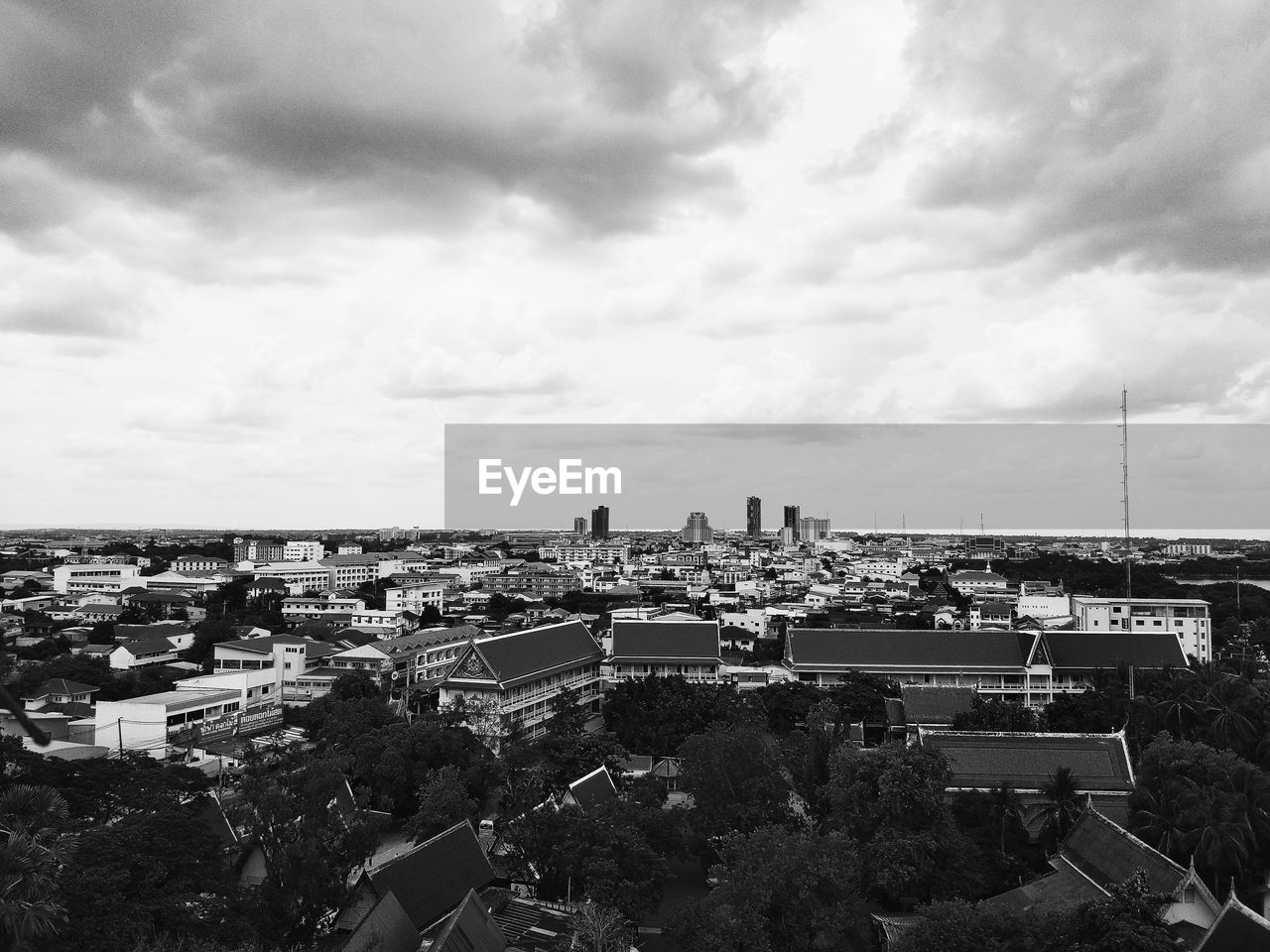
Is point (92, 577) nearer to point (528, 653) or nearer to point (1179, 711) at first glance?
point (528, 653)

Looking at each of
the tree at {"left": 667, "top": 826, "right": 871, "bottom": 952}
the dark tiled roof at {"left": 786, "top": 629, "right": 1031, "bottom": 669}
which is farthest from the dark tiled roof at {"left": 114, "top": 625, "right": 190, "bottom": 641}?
the tree at {"left": 667, "top": 826, "right": 871, "bottom": 952}

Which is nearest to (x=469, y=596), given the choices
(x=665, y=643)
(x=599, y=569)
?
(x=599, y=569)

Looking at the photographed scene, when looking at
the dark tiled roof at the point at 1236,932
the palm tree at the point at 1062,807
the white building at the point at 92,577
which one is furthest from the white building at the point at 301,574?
the dark tiled roof at the point at 1236,932

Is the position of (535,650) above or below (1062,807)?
above

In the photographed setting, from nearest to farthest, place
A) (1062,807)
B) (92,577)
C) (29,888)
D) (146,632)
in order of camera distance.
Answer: (29,888), (1062,807), (146,632), (92,577)

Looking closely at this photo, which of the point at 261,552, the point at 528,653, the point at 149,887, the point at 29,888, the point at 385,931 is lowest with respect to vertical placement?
the point at 385,931

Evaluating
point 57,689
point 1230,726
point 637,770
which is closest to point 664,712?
point 637,770

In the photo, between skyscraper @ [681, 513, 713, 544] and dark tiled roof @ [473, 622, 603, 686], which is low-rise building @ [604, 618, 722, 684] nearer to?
dark tiled roof @ [473, 622, 603, 686]

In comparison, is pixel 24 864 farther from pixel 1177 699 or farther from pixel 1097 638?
pixel 1097 638

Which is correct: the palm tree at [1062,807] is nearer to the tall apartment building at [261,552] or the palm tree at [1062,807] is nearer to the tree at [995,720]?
the tree at [995,720]
